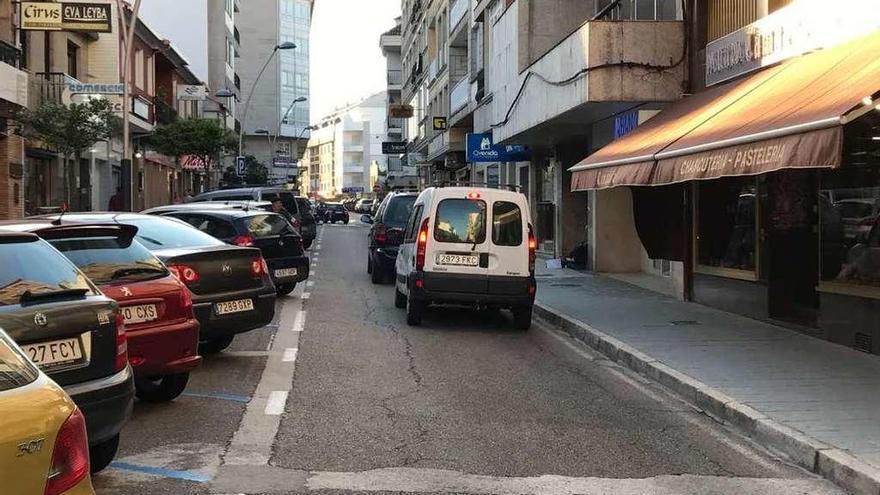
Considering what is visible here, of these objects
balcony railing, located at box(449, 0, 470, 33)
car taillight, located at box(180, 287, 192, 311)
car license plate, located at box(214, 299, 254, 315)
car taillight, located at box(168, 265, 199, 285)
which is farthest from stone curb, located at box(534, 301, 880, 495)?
balcony railing, located at box(449, 0, 470, 33)

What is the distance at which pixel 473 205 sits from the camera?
11.4 metres

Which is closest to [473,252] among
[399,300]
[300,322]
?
[399,300]

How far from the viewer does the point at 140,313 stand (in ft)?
21.2

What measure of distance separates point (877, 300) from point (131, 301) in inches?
290

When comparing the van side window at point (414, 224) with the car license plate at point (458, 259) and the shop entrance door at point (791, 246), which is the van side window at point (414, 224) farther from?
the shop entrance door at point (791, 246)

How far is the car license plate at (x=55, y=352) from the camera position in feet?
14.5

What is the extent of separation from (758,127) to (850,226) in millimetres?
2507

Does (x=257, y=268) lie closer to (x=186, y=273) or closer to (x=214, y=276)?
(x=214, y=276)

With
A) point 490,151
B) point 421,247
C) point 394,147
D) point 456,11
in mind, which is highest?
point 456,11

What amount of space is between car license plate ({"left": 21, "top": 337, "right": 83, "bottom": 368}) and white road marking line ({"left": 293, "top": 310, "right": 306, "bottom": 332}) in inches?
252

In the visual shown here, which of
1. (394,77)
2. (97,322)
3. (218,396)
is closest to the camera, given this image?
(97,322)

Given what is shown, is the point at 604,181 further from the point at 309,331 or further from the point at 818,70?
the point at 309,331

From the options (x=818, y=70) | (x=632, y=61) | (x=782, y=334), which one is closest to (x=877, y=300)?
(x=782, y=334)

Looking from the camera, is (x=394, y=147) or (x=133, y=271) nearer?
(x=133, y=271)
